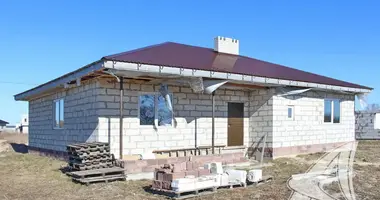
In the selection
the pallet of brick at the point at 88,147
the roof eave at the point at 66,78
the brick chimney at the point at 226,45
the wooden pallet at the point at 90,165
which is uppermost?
the brick chimney at the point at 226,45

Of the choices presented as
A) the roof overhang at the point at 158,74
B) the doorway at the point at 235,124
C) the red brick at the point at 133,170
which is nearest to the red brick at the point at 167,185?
the red brick at the point at 133,170

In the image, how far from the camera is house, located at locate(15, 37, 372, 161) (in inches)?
431

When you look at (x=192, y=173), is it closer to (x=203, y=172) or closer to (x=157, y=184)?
(x=203, y=172)

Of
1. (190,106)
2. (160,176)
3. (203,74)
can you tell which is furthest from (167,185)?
(190,106)

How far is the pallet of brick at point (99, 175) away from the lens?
891 centimetres

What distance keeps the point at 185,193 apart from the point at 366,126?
2105 centimetres

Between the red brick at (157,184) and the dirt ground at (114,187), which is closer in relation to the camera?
the dirt ground at (114,187)

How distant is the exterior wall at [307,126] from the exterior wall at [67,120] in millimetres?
6657

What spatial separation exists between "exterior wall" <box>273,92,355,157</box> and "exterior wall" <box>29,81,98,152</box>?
6657 millimetres

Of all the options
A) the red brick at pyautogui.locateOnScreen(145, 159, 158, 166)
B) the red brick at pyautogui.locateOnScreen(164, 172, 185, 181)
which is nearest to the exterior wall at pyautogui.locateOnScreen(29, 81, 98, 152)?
the red brick at pyautogui.locateOnScreen(145, 159, 158, 166)

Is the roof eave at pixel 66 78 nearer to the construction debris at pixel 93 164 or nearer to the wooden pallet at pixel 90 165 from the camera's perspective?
the construction debris at pixel 93 164

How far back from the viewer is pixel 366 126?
81.7ft

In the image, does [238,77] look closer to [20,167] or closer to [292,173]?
[292,173]

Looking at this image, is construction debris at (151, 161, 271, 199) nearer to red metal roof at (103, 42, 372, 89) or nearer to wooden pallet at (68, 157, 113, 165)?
wooden pallet at (68, 157, 113, 165)
